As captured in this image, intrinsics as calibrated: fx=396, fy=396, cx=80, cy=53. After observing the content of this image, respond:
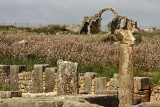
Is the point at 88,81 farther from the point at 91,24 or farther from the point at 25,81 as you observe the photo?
the point at 91,24

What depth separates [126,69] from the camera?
941 cm

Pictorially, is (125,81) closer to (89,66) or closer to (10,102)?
(10,102)

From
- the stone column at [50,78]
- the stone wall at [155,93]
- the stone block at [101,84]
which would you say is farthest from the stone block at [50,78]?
the stone wall at [155,93]

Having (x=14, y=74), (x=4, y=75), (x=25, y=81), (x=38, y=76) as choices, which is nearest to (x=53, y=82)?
(x=38, y=76)

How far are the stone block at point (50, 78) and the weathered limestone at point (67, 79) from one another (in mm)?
4034

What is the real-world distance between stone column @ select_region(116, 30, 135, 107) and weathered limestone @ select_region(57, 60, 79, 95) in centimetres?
212

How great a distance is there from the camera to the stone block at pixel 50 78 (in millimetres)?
15648

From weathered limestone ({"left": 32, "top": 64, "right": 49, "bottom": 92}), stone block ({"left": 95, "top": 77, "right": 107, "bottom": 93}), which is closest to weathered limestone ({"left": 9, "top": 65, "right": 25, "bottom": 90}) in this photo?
weathered limestone ({"left": 32, "top": 64, "right": 49, "bottom": 92})

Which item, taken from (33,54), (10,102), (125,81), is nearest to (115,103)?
(125,81)

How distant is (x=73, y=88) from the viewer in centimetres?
1127

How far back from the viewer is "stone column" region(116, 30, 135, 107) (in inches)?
368

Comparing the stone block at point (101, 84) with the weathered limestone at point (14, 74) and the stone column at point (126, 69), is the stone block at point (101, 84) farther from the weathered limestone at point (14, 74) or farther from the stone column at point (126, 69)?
the stone column at point (126, 69)

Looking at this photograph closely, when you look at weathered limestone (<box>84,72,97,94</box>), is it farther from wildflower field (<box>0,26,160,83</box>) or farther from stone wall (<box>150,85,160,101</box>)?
stone wall (<box>150,85,160,101</box>)

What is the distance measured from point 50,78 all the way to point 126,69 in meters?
6.84
